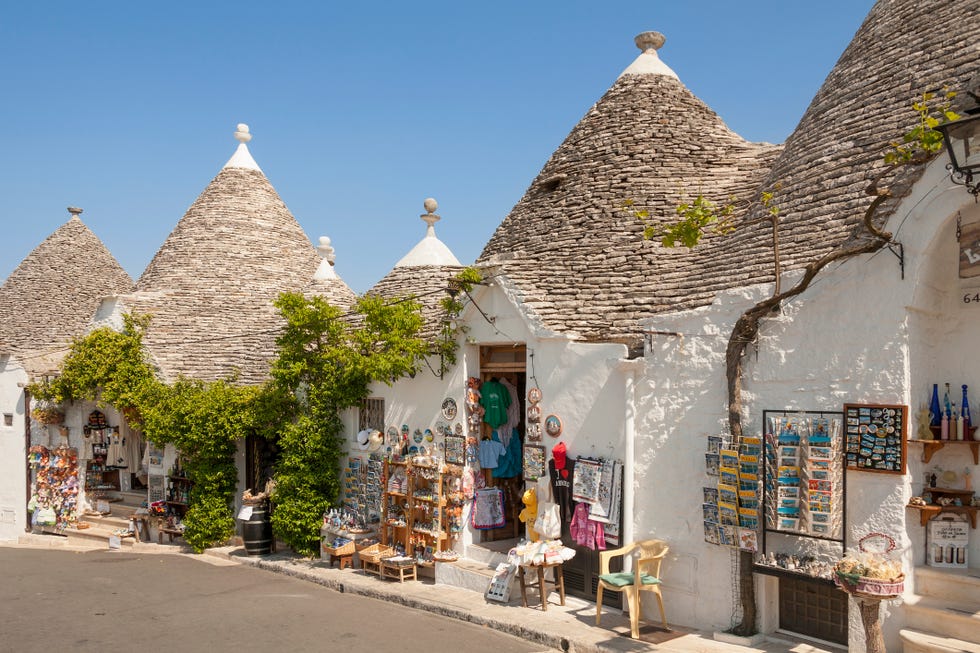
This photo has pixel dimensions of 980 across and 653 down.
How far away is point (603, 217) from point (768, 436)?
511 cm

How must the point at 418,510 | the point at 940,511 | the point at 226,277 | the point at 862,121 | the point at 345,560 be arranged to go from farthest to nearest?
the point at 226,277, the point at 345,560, the point at 418,510, the point at 862,121, the point at 940,511

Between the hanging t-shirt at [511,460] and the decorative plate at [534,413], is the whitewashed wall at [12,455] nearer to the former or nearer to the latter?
the hanging t-shirt at [511,460]

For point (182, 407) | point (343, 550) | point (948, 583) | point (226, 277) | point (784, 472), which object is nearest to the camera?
point (948, 583)

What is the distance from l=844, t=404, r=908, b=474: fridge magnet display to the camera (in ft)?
23.2

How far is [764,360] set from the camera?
26.9ft

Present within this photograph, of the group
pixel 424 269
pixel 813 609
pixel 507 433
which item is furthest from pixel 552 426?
pixel 424 269

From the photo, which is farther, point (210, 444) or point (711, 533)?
point (210, 444)

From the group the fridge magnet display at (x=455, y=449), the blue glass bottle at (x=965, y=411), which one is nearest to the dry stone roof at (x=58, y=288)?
the fridge magnet display at (x=455, y=449)

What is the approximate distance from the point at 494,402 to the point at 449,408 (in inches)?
28.2

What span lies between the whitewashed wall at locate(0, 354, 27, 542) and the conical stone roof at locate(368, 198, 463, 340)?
30.5 ft

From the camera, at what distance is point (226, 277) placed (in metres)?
20.2

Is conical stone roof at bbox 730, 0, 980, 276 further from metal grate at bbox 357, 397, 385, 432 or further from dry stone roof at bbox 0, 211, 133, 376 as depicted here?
dry stone roof at bbox 0, 211, 133, 376

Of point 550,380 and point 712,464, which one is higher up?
point 550,380

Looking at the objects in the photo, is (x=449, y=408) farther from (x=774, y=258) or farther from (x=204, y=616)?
(x=774, y=258)
